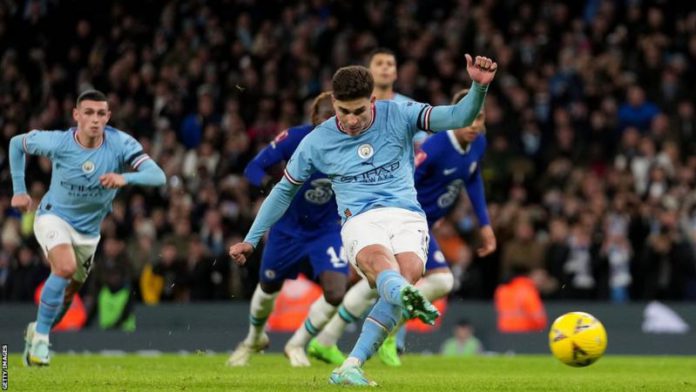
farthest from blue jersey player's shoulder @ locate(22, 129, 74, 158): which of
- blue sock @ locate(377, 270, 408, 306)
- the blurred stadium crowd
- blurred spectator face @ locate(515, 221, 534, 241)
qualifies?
blurred spectator face @ locate(515, 221, 534, 241)

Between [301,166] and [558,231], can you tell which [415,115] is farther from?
[558,231]

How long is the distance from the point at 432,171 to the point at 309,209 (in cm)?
127

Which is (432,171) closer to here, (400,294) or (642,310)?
(400,294)

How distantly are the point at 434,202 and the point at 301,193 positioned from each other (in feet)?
4.59

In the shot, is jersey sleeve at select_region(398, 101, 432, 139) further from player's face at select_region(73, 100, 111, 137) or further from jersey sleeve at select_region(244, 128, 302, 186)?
player's face at select_region(73, 100, 111, 137)

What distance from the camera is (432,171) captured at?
43.0ft

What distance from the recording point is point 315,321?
1298 centimetres

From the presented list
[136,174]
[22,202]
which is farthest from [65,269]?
[136,174]

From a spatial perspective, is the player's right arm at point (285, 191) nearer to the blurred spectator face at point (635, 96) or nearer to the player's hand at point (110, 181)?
the player's hand at point (110, 181)

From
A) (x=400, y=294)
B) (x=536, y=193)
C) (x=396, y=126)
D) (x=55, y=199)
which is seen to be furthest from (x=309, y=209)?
(x=536, y=193)

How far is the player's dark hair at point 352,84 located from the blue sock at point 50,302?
4.30m

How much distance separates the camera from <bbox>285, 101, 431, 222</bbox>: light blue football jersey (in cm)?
961

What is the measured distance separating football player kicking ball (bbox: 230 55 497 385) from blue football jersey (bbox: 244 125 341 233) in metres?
2.42

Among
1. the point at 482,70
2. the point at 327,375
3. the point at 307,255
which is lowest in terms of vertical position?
the point at 327,375
